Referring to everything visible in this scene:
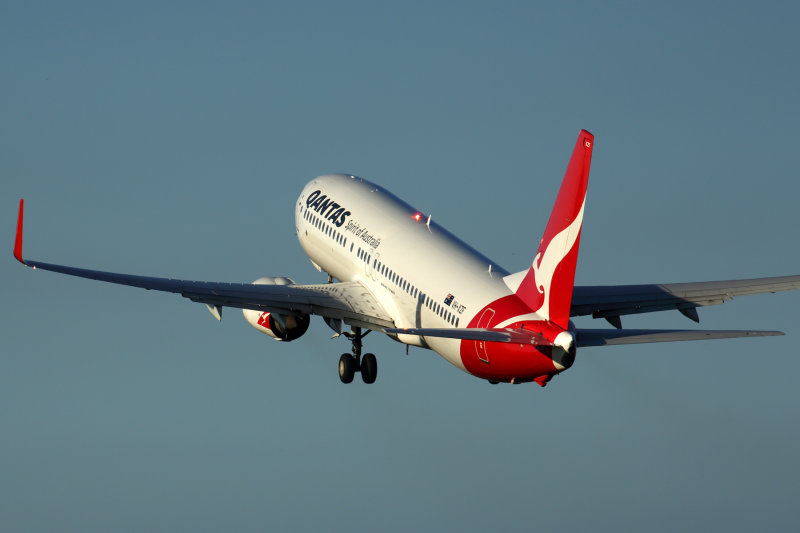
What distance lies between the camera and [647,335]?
55594mm

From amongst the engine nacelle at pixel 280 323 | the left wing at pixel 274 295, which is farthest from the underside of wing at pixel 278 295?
the engine nacelle at pixel 280 323

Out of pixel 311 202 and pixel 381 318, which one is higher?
pixel 311 202

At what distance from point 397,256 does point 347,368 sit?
5.70 metres

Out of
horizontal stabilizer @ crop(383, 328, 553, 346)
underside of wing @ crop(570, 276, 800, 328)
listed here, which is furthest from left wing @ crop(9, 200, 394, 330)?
horizontal stabilizer @ crop(383, 328, 553, 346)

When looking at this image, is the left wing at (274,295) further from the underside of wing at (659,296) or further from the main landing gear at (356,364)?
the underside of wing at (659,296)

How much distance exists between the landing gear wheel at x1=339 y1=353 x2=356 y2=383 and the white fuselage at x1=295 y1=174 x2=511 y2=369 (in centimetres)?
324

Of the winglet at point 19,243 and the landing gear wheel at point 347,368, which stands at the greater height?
the winglet at point 19,243

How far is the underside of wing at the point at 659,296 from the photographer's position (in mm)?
65812

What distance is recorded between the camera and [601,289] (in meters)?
66.9

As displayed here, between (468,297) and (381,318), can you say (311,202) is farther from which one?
(468,297)

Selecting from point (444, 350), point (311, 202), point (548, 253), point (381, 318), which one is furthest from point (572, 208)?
point (311, 202)

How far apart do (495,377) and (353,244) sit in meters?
14.0

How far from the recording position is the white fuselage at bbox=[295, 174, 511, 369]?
62.1 m

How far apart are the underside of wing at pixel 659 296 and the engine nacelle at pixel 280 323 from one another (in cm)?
1165
